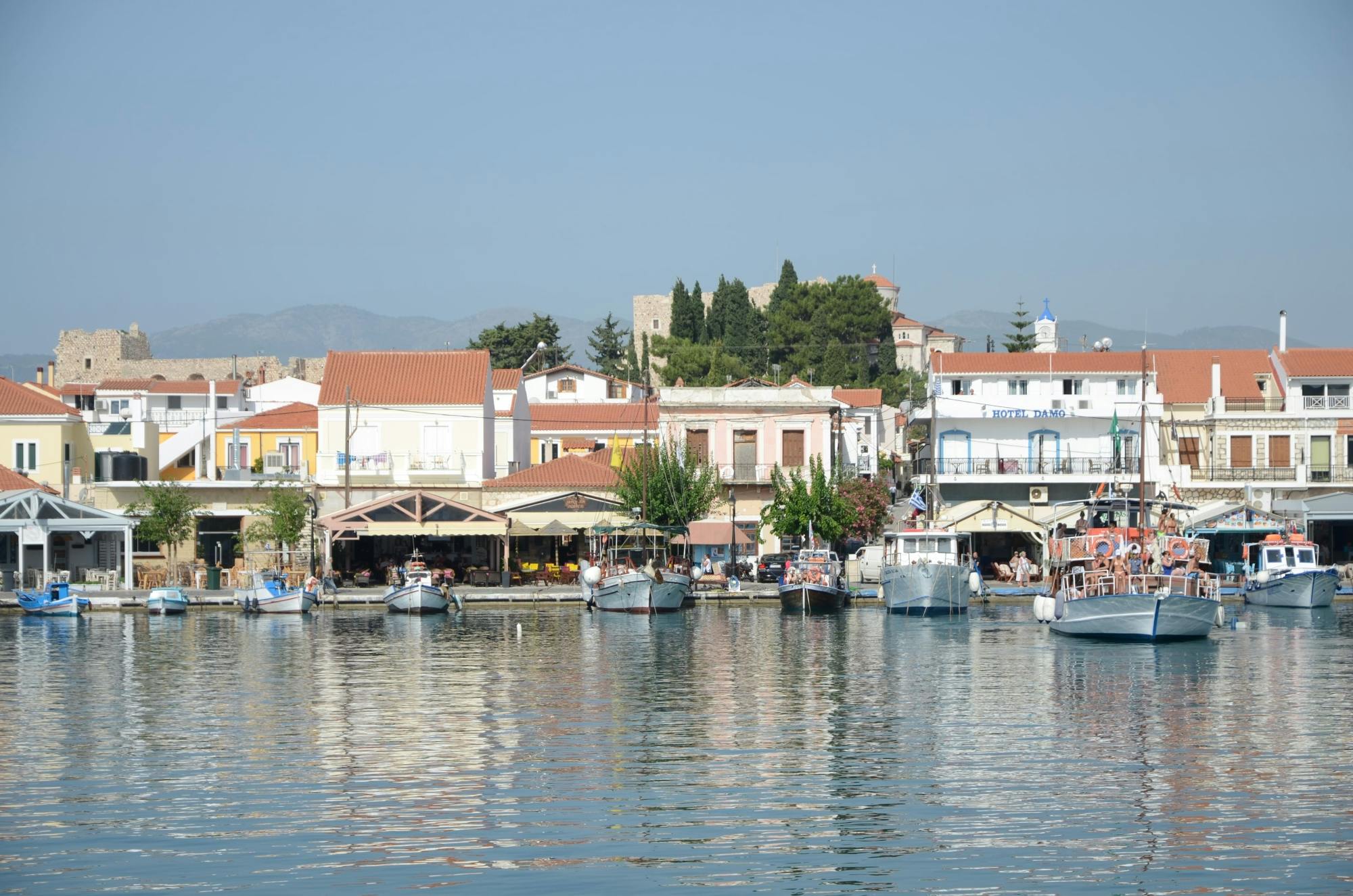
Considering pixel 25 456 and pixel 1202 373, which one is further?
pixel 1202 373

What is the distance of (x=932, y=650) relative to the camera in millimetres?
39219

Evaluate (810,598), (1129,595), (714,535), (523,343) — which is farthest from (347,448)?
(523,343)

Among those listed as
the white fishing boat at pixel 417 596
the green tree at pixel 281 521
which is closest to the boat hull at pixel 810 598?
the white fishing boat at pixel 417 596

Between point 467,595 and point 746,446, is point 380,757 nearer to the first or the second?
point 467,595

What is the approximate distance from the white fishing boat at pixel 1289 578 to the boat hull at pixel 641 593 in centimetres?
1937

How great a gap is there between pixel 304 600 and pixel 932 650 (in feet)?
72.0

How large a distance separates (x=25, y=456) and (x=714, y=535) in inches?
1084

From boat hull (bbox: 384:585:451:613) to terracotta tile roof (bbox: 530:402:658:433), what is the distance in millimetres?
22256

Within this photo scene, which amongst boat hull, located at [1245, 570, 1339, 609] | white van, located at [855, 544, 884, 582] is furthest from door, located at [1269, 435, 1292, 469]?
white van, located at [855, 544, 884, 582]

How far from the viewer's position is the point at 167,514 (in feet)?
185

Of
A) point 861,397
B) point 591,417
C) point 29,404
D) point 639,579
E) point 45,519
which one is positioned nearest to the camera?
point 639,579

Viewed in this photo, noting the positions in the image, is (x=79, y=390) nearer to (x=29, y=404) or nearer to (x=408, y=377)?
(x=29, y=404)

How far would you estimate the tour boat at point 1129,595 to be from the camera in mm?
39719

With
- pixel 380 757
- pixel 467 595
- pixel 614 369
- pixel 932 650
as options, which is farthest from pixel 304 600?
pixel 614 369
